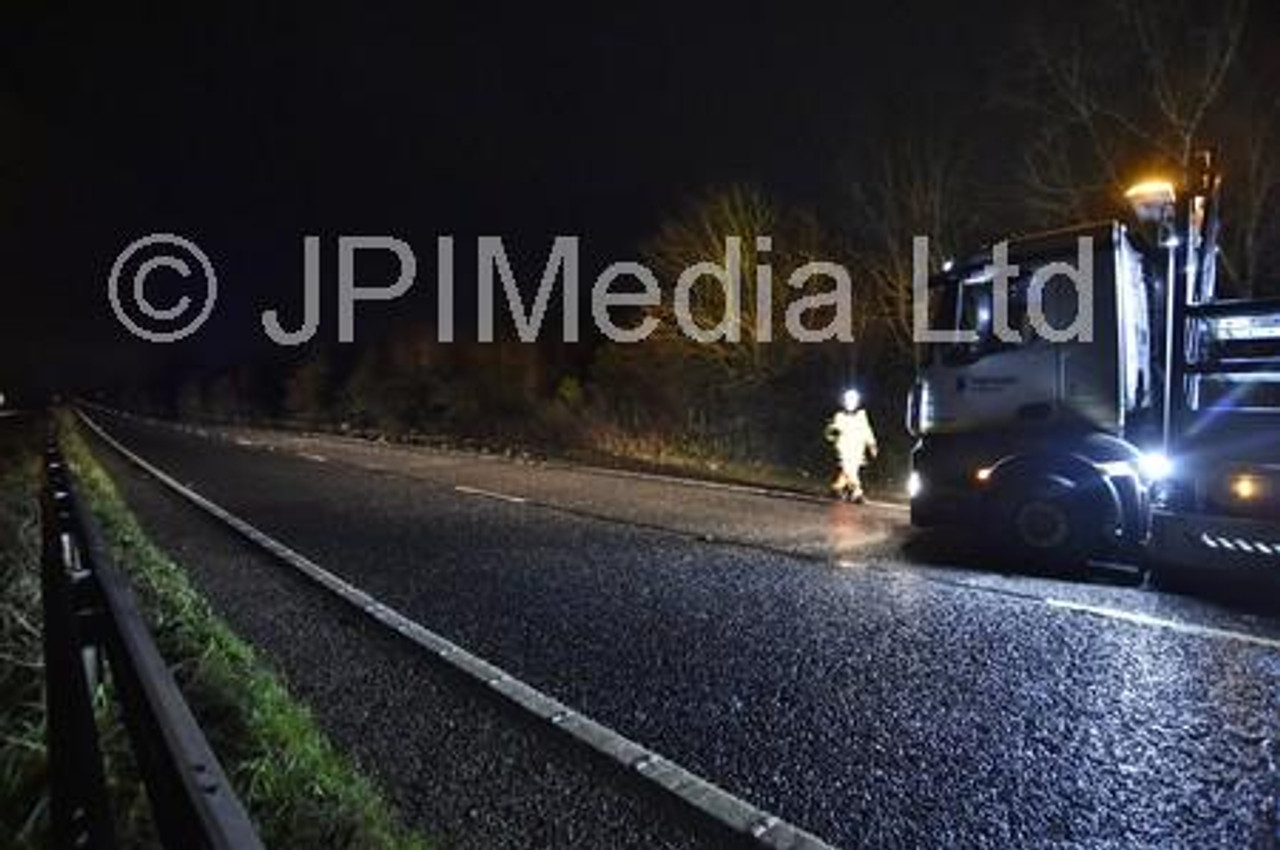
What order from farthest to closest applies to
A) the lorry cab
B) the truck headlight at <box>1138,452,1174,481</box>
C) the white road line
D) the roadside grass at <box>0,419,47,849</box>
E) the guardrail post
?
the lorry cab, the truck headlight at <box>1138,452,1174,481</box>, the white road line, the roadside grass at <box>0,419,47,849</box>, the guardrail post

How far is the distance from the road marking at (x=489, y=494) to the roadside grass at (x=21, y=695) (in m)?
6.19

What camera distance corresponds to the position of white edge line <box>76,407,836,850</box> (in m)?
3.55

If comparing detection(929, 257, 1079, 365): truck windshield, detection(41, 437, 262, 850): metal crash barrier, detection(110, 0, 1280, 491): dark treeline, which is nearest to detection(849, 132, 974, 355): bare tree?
detection(110, 0, 1280, 491): dark treeline

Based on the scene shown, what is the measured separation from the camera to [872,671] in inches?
214

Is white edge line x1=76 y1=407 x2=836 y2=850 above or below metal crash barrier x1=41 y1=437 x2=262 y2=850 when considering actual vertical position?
below

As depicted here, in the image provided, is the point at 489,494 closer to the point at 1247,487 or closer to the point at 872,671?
the point at 872,671

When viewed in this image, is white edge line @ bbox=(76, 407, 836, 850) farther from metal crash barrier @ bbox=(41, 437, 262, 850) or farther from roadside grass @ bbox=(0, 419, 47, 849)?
roadside grass @ bbox=(0, 419, 47, 849)

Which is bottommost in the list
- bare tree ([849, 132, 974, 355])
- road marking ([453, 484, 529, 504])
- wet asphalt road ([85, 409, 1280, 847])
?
wet asphalt road ([85, 409, 1280, 847])

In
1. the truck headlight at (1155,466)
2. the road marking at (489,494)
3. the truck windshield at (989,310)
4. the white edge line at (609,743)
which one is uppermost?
the truck windshield at (989,310)

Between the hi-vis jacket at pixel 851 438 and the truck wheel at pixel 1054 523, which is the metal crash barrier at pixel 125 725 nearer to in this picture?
the truck wheel at pixel 1054 523

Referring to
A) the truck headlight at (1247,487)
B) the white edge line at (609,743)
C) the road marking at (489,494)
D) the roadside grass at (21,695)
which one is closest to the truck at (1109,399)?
the truck headlight at (1247,487)

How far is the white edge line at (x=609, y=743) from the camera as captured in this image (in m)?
3.55

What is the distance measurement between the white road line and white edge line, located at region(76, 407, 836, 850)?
3.63 m

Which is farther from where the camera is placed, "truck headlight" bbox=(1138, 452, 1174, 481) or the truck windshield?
the truck windshield
